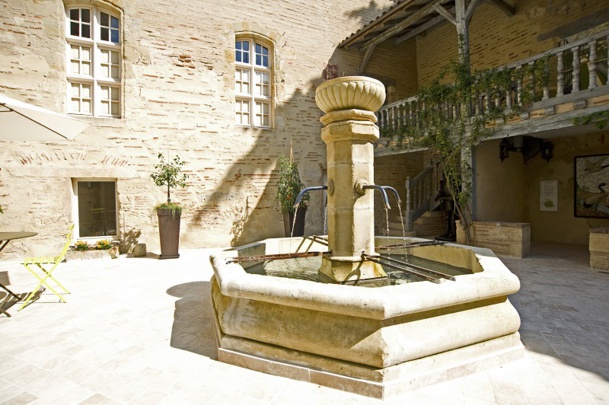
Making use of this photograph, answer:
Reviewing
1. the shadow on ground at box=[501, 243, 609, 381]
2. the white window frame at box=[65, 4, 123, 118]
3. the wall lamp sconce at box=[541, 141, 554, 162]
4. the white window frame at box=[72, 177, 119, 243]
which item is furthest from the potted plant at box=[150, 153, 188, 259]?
the wall lamp sconce at box=[541, 141, 554, 162]

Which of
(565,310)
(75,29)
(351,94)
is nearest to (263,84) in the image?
(75,29)

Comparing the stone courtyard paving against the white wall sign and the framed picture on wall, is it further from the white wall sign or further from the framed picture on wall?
the white wall sign

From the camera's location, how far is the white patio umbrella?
395 centimetres

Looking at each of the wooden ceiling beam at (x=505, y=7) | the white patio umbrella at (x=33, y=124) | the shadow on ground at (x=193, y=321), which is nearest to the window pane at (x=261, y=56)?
the white patio umbrella at (x=33, y=124)

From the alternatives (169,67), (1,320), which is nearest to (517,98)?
(169,67)

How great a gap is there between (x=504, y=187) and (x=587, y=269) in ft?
10.0

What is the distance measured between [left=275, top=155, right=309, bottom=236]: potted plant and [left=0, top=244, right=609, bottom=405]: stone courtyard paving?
13.4 feet

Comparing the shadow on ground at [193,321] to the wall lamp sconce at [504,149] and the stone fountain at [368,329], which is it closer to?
the stone fountain at [368,329]

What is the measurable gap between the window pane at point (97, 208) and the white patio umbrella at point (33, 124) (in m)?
2.84

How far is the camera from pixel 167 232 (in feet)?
22.1

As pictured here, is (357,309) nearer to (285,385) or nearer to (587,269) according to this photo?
(285,385)

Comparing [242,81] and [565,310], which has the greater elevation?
[242,81]

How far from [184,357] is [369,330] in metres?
1.46

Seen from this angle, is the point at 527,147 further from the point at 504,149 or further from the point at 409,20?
the point at 409,20
